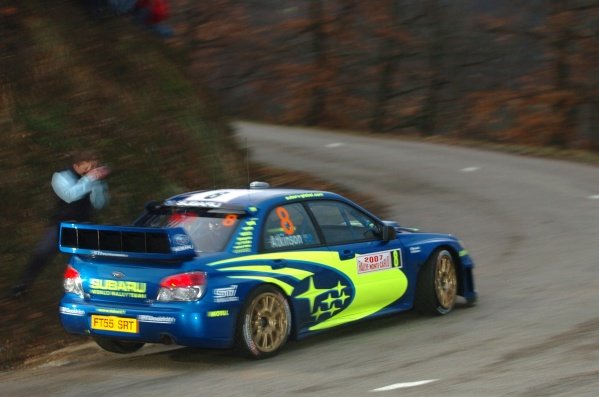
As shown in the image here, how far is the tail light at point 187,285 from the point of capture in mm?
9305

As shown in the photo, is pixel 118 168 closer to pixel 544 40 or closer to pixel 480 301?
pixel 480 301

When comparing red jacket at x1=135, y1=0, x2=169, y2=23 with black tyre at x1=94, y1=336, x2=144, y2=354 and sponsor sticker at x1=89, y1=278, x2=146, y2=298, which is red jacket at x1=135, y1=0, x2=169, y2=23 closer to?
black tyre at x1=94, y1=336, x2=144, y2=354

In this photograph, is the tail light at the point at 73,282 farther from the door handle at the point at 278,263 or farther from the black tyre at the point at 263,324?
the door handle at the point at 278,263

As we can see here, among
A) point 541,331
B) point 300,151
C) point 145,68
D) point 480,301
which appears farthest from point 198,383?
point 300,151

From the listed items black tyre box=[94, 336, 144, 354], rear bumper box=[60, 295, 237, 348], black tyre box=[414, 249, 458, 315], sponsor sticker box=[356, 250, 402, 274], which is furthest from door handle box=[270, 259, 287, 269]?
black tyre box=[414, 249, 458, 315]

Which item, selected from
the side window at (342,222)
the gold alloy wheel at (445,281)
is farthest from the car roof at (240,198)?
the gold alloy wheel at (445,281)

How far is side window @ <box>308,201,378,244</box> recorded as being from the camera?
1077cm

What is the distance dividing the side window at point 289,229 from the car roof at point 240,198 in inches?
3.8

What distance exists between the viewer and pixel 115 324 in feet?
31.4

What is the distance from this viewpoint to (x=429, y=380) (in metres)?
8.42

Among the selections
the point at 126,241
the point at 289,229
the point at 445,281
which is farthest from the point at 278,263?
the point at 445,281

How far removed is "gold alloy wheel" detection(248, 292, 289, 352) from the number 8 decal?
683 mm

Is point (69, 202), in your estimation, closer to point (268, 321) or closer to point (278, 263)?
point (278, 263)

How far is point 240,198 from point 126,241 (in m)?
1.26
